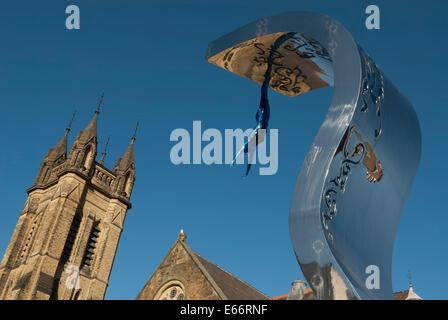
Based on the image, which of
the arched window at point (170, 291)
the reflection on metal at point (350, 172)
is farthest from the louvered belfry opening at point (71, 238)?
the reflection on metal at point (350, 172)

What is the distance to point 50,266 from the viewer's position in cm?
2677

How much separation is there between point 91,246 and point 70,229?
6.38ft

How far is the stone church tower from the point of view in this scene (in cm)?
2700

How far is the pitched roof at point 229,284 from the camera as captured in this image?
14.8 metres

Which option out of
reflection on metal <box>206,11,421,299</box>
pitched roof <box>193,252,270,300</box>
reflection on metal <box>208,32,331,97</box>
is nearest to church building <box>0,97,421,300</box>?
pitched roof <box>193,252,270,300</box>

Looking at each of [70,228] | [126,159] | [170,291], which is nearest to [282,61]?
[170,291]

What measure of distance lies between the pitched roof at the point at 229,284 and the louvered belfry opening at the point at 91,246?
1577cm

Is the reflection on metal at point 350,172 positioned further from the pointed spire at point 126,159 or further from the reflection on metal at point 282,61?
the pointed spire at point 126,159

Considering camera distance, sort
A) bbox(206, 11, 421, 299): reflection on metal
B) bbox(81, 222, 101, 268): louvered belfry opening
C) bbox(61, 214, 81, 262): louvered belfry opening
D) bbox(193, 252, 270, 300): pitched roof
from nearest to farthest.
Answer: bbox(206, 11, 421, 299): reflection on metal → bbox(193, 252, 270, 300): pitched roof → bbox(61, 214, 81, 262): louvered belfry opening → bbox(81, 222, 101, 268): louvered belfry opening

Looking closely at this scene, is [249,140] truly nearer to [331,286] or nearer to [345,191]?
[345,191]

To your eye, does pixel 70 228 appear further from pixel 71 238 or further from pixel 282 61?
pixel 282 61

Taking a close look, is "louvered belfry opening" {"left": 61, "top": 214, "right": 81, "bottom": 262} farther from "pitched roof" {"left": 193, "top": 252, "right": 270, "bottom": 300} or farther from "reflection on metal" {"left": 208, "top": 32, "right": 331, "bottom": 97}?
"reflection on metal" {"left": 208, "top": 32, "right": 331, "bottom": 97}

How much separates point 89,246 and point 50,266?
12.3ft

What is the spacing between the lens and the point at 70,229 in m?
29.3
